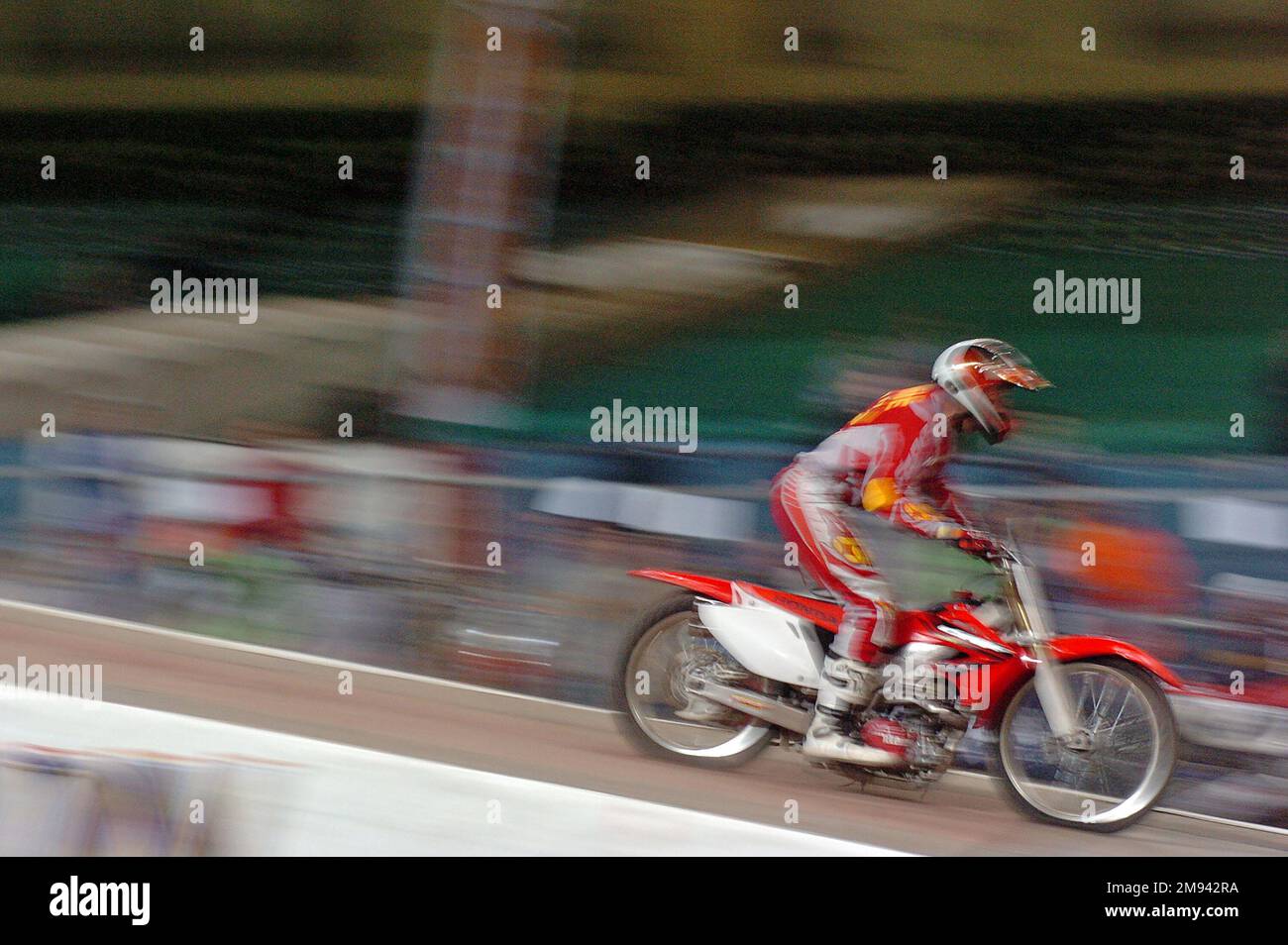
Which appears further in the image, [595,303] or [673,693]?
[595,303]

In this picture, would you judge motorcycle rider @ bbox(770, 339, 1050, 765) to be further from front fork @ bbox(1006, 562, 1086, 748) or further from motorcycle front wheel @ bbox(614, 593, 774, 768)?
motorcycle front wheel @ bbox(614, 593, 774, 768)

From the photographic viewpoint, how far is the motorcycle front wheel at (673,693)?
215 inches

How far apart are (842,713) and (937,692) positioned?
1.12ft

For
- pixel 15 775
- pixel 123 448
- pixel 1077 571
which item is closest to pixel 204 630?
pixel 123 448

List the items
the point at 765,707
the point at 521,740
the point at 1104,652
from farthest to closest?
the point at 521,740 < the point at 765,707 < the point at 1104,652

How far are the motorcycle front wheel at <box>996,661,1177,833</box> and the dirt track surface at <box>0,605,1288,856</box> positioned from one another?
0.29 feet

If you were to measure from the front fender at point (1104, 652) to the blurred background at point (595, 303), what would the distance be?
38.8 inches

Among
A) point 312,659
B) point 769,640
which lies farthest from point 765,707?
point 312,659

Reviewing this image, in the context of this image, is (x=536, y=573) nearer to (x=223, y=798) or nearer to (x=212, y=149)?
(x=223, y=798)

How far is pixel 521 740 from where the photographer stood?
5.75 metres

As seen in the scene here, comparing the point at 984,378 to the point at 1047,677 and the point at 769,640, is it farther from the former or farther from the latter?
the point at 769,640

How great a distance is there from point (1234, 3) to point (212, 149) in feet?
22.9
